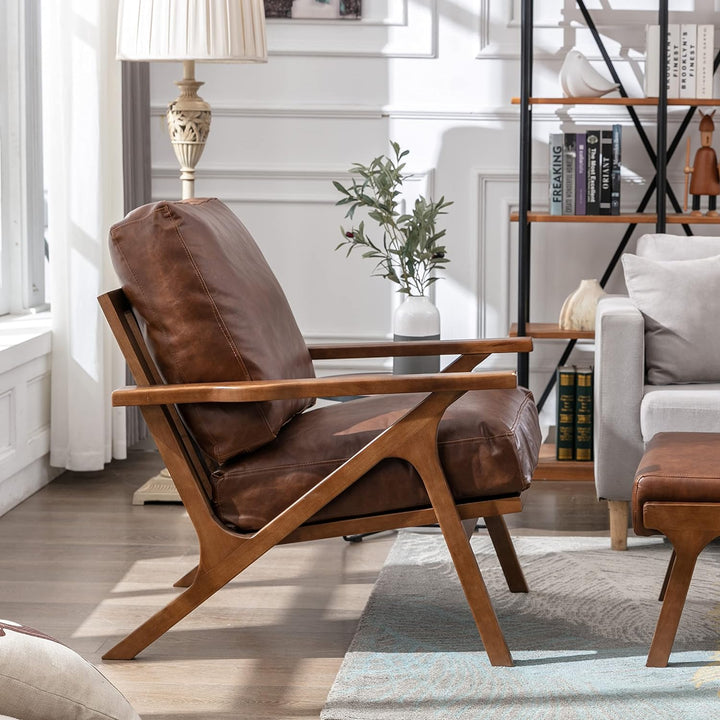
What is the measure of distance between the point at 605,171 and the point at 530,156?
0.26m

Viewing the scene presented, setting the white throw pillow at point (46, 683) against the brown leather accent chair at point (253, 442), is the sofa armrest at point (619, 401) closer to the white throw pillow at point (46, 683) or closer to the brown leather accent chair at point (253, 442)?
the brown leather accent chair at point (253, 442)

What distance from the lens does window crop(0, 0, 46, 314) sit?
3711mm

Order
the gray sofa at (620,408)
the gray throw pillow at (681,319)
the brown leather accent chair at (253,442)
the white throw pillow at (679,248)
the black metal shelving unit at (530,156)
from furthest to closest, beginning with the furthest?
the black metal shelving unit at (530,156)
the white throw pillow at (679,248)
the gray throw pillow at (681,319)
the gray sofa at (620,408)
the brown leather accent chair at (253,442)

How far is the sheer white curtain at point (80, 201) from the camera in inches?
139

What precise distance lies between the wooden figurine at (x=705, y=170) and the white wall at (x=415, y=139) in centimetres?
21

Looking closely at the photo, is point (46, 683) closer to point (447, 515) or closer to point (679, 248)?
point (447, 515)

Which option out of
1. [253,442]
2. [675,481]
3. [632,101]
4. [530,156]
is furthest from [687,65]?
[253,442]

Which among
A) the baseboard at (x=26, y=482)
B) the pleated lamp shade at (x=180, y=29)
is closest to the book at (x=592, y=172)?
the pleated lamp shade at (x=180, y=29)

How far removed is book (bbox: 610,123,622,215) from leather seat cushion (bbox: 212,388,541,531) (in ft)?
5.94

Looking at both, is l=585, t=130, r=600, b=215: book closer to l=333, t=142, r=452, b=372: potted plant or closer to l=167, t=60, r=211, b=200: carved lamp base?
l=333, t=142, r=452, b=372: potted plant

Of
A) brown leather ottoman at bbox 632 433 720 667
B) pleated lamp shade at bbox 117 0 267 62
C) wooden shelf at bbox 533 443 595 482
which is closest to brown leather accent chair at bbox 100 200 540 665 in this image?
brown leather ottoman at bbox 632 433 720 667

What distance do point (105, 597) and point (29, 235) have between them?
5.44 ft

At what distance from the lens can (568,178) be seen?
3830 mm

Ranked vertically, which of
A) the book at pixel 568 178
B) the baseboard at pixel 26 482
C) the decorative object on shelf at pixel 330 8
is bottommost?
the baseboard at pixel 26 482
